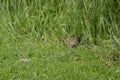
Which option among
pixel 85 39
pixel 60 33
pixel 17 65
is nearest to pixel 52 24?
pixel 60 33

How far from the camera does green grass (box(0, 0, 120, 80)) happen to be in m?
4.52

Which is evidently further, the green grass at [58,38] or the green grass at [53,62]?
the green grass at [58,38]

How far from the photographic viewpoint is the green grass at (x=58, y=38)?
14.8 feet

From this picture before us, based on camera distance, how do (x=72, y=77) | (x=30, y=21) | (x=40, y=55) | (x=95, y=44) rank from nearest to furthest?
(x=72, y=77) < (x=40, y=55) < (x=95, y=44) < (x=30, y=21)

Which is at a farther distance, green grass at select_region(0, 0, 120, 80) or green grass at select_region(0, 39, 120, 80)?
green grass at select_region(0, 0, 120, 80)

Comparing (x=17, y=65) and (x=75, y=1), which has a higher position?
(x=75, y=1)

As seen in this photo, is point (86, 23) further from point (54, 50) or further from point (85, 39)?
point (54, 50)

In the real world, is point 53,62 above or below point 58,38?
below

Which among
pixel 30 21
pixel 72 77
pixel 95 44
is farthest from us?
pixel 30 21

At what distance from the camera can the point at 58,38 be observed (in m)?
5.58

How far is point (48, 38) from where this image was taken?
218 inches

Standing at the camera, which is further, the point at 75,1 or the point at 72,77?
the point at 75,1

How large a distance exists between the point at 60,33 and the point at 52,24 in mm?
207

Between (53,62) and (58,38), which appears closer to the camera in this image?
(53,62)
